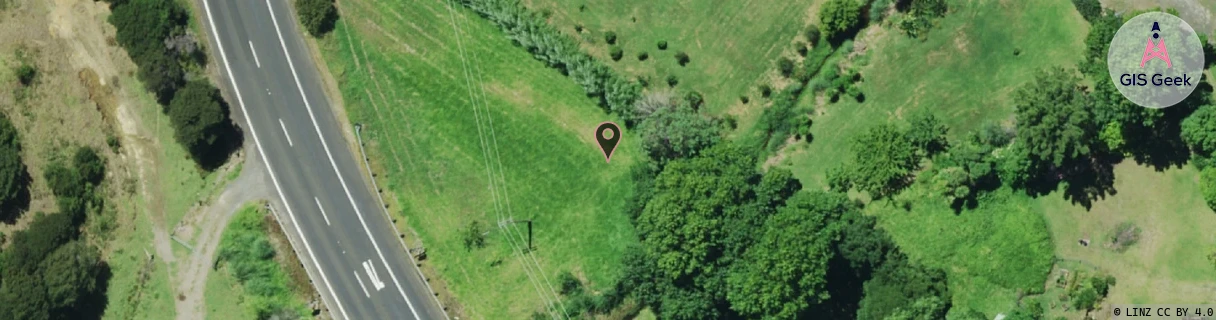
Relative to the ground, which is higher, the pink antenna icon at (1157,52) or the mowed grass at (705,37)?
the mowed grass at (705,37)

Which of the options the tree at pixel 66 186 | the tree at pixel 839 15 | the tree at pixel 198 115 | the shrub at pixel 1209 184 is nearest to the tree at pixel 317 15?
the tree at pixel 198 115

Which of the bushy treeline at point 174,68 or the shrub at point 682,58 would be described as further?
the bushy treeline at point 174,68

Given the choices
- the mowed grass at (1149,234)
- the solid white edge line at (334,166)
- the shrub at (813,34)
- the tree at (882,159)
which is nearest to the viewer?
the mowed grass at (1149,234)

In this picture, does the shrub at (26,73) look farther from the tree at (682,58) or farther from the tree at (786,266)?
the tree at (786,266)

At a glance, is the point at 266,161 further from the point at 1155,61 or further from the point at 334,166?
the point at 1155,61

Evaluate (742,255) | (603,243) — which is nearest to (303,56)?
(603,243)

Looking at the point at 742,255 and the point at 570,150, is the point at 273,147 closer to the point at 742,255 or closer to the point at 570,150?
the point at 570,150

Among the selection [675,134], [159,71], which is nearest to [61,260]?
[159,71]
